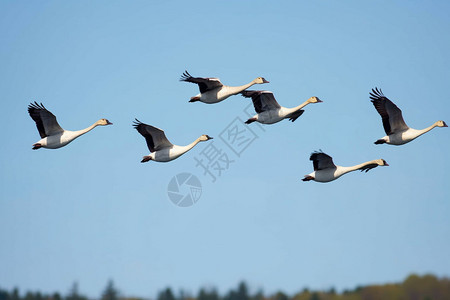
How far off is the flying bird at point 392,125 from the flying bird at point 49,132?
14420 mm

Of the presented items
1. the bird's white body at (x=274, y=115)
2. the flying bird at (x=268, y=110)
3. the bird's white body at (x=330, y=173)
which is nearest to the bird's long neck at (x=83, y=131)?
the flying bird at (x=268, y=110)

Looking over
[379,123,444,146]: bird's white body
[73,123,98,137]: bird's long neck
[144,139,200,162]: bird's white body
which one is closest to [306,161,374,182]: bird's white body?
[379,123,444,146]: bird's white body

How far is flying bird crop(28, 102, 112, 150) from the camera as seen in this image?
39438 mm

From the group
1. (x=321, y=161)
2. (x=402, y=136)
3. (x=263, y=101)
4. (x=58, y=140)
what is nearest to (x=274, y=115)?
(x=263, y=101)

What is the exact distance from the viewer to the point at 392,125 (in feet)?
128

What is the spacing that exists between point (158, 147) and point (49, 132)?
5376mm

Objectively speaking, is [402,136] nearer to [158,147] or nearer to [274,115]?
[274,115]

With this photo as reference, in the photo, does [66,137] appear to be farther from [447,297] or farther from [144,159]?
[447,297]

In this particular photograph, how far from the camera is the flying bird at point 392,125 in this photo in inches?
1526

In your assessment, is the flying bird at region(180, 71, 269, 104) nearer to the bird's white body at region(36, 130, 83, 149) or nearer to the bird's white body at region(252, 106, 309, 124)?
the bird's white body at region(252, 106, 309, 124)

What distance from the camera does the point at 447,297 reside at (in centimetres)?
4381

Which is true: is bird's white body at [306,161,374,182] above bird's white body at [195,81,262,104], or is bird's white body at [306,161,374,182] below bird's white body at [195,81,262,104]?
below

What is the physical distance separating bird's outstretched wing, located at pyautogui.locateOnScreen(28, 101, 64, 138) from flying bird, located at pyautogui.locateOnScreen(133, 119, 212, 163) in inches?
154

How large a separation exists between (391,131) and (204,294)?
14.1 m
